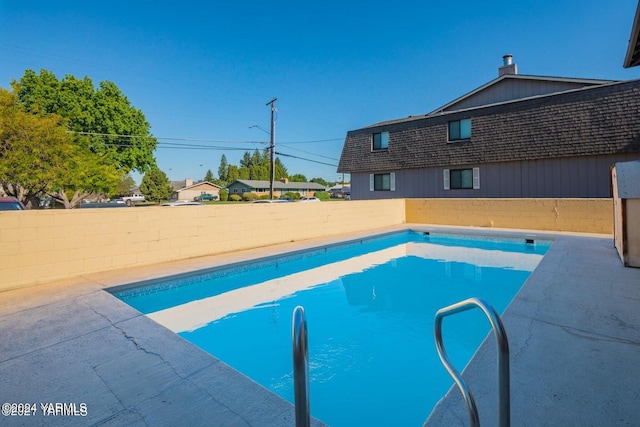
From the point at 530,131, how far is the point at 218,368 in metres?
15.0

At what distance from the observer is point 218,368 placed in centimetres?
264

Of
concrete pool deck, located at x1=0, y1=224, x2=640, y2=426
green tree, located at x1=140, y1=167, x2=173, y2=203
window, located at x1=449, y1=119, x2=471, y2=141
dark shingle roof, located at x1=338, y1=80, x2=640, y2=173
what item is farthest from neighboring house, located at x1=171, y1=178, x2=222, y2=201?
concrete pool deck, located at x1=0, y1=224, x2=640, y2=426

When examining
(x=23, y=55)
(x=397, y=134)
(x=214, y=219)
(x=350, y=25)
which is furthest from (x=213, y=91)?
(x=214, y=219)

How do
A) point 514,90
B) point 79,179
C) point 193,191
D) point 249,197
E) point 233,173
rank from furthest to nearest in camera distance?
1. point 233,173
2. point 193,191
3. point 249,197
4. point 79,179
5. point 514,90

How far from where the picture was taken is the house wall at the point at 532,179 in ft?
39.6

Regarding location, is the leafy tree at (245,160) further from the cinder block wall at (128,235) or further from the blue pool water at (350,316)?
the blue pool water at (350,316)

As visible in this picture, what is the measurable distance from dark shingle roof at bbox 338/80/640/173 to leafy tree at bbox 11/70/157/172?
22.5m

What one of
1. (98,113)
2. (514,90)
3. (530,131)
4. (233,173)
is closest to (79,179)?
(98,113)

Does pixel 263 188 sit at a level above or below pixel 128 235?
above

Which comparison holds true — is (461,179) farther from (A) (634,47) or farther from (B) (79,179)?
(B) (79,179)

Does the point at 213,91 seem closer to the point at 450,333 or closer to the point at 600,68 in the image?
the point at 600,68

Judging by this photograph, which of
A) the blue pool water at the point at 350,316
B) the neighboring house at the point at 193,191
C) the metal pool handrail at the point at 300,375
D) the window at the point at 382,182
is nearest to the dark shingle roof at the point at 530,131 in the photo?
the window at the point at 382,182

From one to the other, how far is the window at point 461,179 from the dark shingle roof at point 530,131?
670 mm

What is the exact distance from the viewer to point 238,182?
196ft
